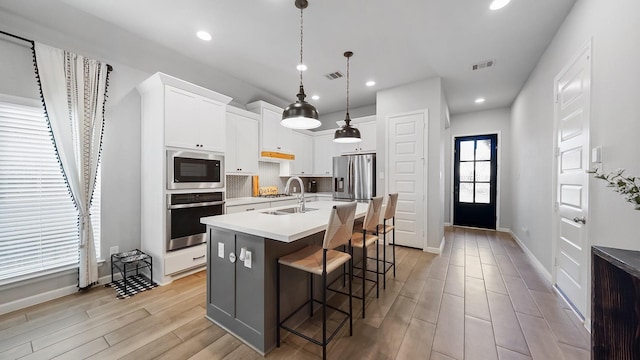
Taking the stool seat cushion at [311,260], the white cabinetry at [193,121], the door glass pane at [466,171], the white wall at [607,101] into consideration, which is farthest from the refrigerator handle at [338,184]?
the door glass pane at [466,171]

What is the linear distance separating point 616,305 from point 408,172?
10.9 feet

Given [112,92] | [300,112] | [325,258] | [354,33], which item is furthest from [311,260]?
[112,92]

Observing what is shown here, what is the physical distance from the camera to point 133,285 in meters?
2.61

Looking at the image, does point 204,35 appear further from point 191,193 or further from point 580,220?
point 580,220

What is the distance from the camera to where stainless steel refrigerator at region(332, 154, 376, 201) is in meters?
4.43

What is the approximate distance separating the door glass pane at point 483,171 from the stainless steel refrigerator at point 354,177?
3.10 metres

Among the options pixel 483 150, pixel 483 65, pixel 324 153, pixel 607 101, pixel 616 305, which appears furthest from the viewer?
pixel 483 150

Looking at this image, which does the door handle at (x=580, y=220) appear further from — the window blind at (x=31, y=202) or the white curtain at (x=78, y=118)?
the window blind at (x=31, y=202)

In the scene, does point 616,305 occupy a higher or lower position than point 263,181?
lower

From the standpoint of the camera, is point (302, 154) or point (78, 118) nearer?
point (78, 118)

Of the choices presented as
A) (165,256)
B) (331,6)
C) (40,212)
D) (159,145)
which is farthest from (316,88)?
(40,212)

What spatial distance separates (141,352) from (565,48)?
466 cm

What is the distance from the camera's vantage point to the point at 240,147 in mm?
3914

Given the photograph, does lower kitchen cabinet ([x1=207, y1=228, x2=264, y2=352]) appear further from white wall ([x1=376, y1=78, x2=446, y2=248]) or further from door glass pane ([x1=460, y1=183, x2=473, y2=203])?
door glass pane ([x1=460, y1=183, x2=473, y2=203])
